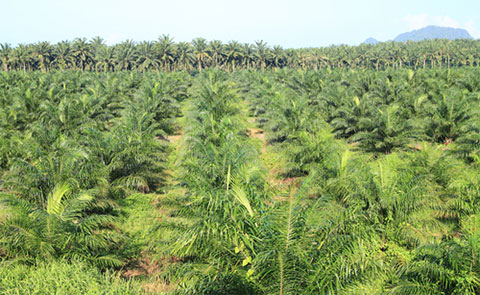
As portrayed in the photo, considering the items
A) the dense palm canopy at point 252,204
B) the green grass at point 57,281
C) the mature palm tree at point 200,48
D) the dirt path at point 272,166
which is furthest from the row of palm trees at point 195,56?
the green grass at point 57,281

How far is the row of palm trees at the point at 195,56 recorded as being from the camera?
208 ft

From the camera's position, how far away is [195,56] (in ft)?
220

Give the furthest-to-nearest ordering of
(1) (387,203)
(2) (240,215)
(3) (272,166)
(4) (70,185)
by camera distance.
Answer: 1. (3) (272,166)
2. (4) (70,185)
3. (1) (387,203)
4. (2) (240,215)

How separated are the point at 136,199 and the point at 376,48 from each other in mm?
86988

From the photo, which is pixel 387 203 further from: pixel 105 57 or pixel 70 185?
pixel 105 57

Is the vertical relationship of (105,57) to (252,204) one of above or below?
above

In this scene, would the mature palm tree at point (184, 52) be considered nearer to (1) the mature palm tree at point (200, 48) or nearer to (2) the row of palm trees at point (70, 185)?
(1) the mature palm tree at point (200, 48)

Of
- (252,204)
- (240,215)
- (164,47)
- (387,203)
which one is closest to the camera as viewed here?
(240,215)

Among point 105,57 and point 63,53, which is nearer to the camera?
point 105,57

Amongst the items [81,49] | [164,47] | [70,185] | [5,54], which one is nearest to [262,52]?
[164,47]

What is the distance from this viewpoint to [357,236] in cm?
506

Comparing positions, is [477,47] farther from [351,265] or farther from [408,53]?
[351,265]

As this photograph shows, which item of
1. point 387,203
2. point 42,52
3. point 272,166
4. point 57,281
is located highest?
point 42,52

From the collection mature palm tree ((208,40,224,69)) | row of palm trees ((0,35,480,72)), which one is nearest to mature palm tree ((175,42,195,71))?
row of palm trees ((0,35,480,72))
